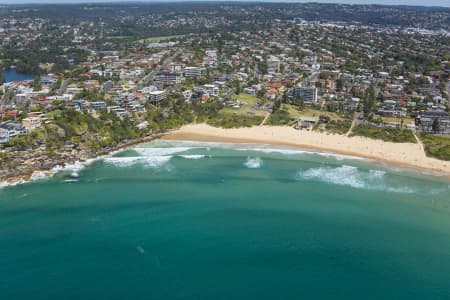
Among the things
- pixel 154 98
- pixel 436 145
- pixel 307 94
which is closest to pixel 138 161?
pixel 154 98

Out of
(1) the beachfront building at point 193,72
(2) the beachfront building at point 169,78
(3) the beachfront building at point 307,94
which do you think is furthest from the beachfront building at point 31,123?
(3) the beachfront building at point 307,94

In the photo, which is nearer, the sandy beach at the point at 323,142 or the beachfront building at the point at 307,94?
the sandy beach at the point at 323,142

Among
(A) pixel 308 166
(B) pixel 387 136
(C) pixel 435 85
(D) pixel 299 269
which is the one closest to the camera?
(D) pixel 299 269

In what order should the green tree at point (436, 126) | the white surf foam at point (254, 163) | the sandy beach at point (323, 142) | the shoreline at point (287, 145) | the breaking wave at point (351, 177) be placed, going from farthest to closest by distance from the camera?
the green tree at point (436, 126), the sandy beach at point (323, 142), the white surf foam at point (254, 163), the shoreline at point (287, 145), the breaking wave at point (351, 177)

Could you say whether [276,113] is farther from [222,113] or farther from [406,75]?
[406,75]

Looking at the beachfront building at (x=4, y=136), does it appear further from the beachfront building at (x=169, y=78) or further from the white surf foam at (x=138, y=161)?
the beachfront building at (x=169, y=78)

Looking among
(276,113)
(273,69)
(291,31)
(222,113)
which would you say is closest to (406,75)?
(273,69)
